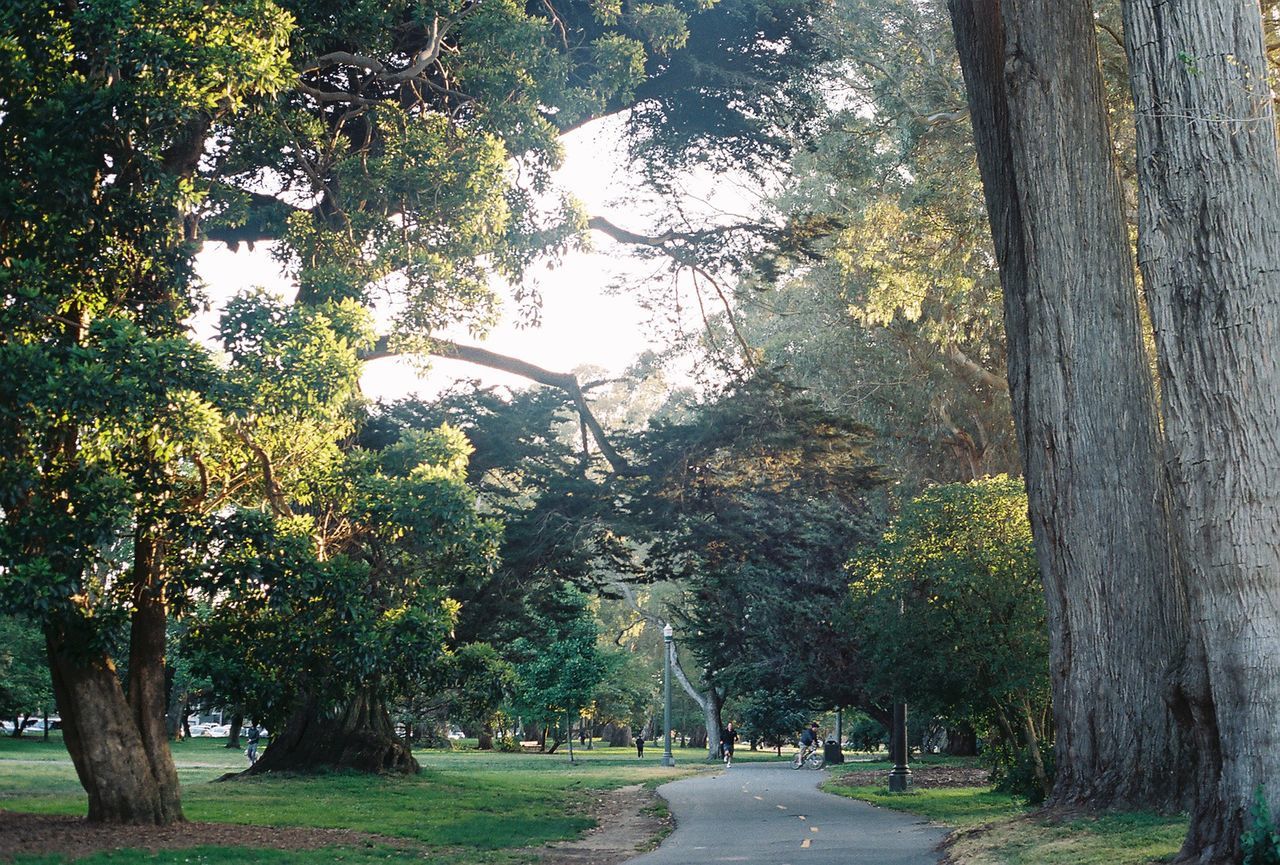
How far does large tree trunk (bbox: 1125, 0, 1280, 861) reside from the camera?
350 inches

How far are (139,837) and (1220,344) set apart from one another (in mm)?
12501

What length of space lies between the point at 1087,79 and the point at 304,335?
29.9ft

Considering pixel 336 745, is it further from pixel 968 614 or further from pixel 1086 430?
pixel 1086 430

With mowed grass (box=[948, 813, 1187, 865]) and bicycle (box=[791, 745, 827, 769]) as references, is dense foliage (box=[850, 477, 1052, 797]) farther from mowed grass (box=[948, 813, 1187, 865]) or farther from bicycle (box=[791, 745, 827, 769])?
bicycle (box=[791, 745, 827, 769])

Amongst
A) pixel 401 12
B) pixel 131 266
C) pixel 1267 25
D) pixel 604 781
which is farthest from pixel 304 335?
pixel 604 781

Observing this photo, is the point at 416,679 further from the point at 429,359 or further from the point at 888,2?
the point at 888,2

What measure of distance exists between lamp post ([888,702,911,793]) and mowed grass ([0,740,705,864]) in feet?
22.6

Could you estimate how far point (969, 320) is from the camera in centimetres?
2927

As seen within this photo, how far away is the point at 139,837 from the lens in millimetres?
14281

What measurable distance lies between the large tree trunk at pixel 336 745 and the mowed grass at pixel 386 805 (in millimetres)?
735

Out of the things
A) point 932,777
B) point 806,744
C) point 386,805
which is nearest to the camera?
point 386,805

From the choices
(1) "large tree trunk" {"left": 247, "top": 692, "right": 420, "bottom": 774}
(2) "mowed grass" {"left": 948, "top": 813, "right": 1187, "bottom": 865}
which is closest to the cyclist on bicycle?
(1) "large tree trunk" {"left": 247, "top": 692, "right": 420, "bottom": 774}

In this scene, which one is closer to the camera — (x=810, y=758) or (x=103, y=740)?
(x=103, y=740)

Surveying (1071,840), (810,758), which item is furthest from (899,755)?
(810,758)
